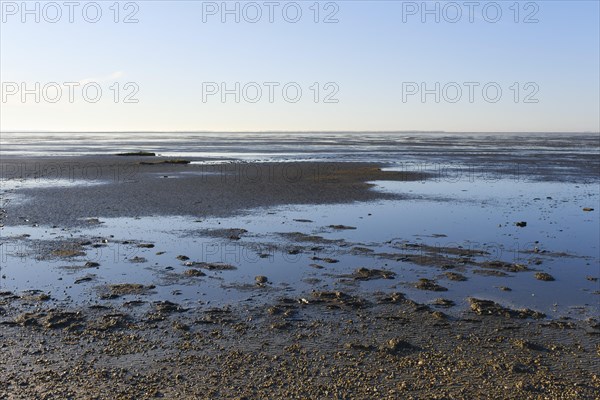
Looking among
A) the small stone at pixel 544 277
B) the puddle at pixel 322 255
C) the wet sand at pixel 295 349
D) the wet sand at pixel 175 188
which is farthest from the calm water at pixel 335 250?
the wet sand at pixel 175 188

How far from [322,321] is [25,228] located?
13604 millimetres

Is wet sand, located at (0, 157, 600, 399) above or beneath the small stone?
beneath

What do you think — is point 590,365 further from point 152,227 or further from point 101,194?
point 101,194

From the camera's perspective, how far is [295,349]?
9.52m

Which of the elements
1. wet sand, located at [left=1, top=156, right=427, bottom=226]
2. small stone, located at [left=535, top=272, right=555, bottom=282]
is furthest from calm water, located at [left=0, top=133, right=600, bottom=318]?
wet sand, located at [left=1, top=156, right=427, bottom=226]

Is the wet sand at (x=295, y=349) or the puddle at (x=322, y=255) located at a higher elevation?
the puddle at (x=322, y=255)

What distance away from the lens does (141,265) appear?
15.1 m

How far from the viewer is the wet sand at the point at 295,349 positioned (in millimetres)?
8086

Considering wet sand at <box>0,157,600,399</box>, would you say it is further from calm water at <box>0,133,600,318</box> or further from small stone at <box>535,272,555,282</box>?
small stone at <box>535,272,555,282</box>

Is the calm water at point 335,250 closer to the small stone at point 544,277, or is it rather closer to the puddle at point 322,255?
the puddle at point 322,255

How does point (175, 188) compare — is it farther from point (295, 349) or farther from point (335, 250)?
point (295, 349)

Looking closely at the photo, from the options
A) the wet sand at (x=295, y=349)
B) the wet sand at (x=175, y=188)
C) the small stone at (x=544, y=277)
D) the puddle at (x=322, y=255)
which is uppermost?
the wet sand at (x=175, y=188)

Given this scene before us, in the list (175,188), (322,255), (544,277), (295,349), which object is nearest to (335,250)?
(322,255)

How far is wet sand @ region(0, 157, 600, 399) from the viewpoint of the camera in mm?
8086
